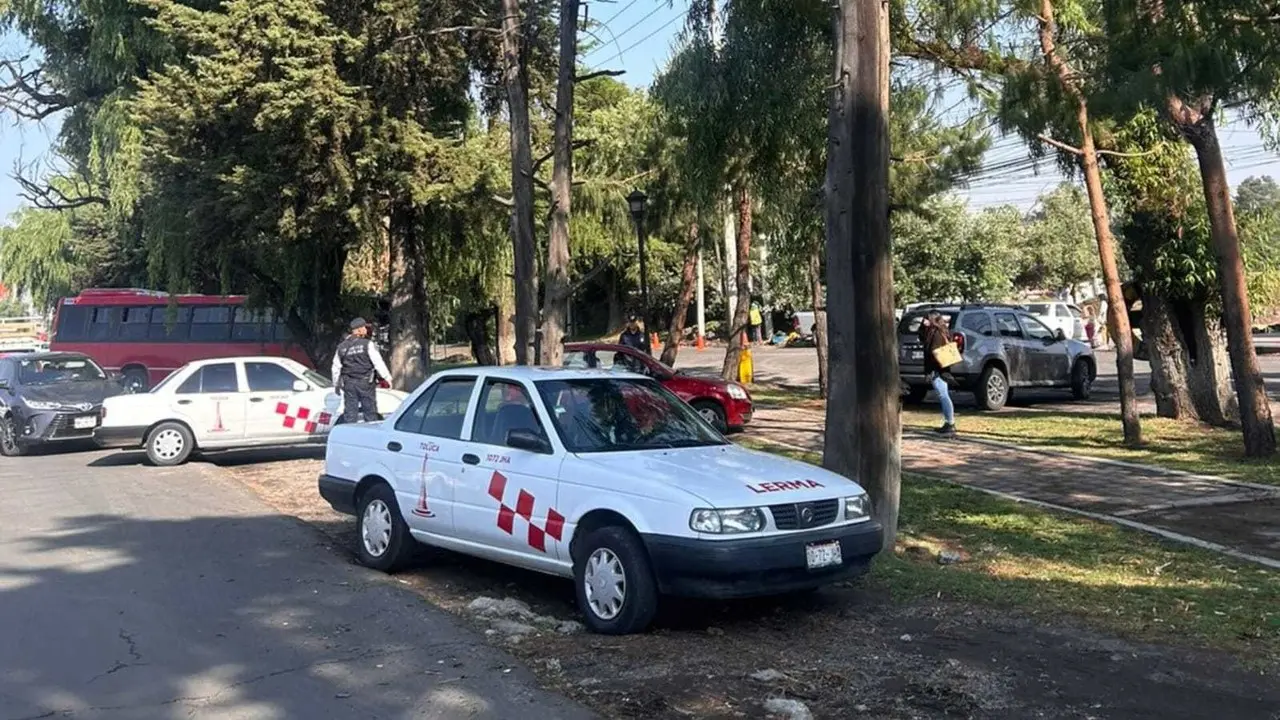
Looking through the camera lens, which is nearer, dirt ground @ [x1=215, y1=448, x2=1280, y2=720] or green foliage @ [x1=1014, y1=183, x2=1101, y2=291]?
dirt ground @ [x1=215, y1=448, x2=1280, y2=720]

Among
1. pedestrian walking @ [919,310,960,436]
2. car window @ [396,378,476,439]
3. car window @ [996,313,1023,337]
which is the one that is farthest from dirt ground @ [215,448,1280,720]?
car window @ [996,313,1023,337]

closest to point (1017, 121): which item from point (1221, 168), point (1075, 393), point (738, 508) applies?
point (1221, 168)

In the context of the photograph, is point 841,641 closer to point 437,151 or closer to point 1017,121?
point 1017,121

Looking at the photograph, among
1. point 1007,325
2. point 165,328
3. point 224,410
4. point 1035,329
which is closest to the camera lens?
point 224,410

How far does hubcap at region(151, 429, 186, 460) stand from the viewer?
16.4 meters

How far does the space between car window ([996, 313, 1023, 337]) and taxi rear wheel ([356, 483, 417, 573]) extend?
14.3 metres

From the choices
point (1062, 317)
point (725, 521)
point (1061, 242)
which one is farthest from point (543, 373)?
point (1061, 242)

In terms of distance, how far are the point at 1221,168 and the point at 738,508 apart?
9.30m

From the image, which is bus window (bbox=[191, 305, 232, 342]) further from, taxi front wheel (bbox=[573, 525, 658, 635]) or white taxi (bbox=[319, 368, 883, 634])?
taxi front wheel (bbox=[573, 525, 658, 635])

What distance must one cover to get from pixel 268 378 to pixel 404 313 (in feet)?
25.3

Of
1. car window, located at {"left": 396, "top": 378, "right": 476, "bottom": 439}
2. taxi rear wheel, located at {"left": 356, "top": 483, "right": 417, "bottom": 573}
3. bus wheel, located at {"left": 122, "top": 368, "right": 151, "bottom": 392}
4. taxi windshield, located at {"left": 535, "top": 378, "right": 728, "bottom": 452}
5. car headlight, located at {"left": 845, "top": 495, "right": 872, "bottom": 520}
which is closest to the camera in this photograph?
car headlight, located at {"left": 845, "top": 495, "right": 872, "bottom": 520}

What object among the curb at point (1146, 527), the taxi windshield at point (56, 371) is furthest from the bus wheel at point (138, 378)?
the curb at point (1146, 527)

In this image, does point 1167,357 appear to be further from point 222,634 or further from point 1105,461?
point 222,634

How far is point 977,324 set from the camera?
67.2 ft
